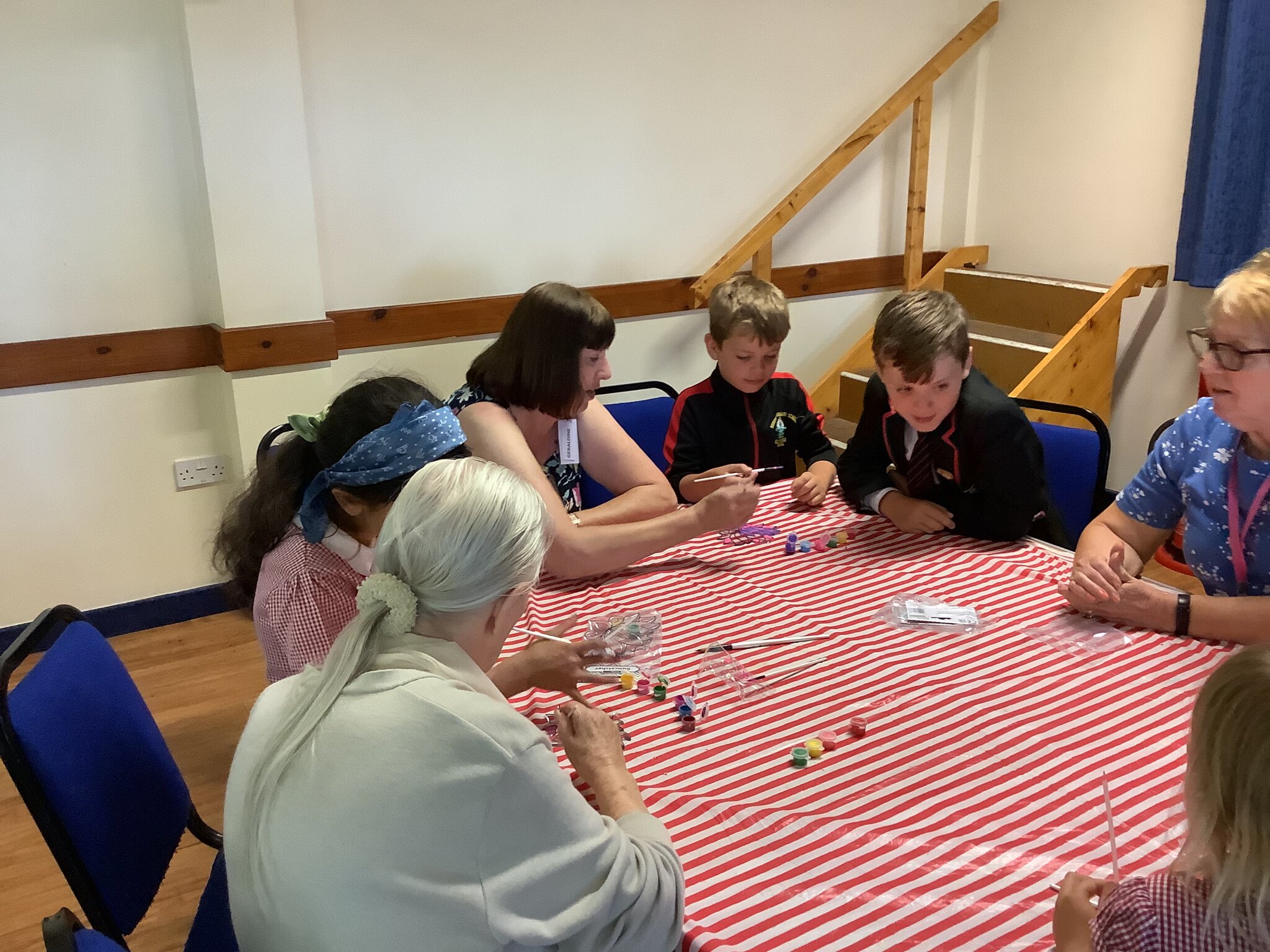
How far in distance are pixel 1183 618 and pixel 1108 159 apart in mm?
3063

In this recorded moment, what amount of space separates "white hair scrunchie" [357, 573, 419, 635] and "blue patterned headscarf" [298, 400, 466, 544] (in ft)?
1.52

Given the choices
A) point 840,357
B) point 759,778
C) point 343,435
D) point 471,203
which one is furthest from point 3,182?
point 840,357

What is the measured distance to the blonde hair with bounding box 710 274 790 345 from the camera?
2498mm

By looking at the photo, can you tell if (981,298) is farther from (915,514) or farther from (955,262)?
(915,514)

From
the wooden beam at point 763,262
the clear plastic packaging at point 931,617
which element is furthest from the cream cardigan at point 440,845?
the wooden beam at point 763,262

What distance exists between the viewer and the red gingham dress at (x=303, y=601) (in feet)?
5.12

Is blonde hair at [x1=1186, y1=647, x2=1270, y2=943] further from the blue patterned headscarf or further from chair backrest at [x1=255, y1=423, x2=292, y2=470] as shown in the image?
chair backrest at [x1=255, y1=423, x2=292, y2=470]

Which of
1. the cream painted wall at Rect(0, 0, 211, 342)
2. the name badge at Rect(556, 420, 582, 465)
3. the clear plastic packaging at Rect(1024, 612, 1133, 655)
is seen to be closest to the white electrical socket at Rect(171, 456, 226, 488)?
the cream painted wall at Rect(0, 0, 211, 342)

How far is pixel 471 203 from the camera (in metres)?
3.60

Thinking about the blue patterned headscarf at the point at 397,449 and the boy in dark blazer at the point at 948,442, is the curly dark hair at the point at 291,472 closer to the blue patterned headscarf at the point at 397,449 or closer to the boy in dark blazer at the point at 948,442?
the blue patterned headscarf at the point at 397,449

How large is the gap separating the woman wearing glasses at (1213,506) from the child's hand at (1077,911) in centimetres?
76

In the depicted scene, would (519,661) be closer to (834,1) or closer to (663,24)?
(663,24)

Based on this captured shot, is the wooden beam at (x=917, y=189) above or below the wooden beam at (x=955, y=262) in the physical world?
above

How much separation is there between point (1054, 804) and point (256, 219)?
285cm
